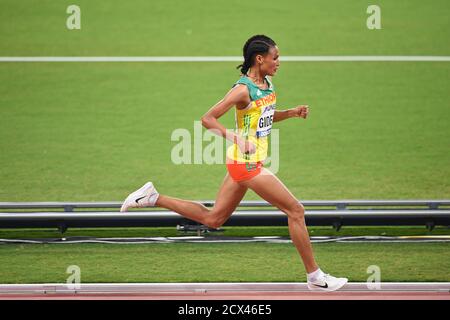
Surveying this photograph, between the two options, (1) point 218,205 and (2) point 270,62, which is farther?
(1) point 218,205

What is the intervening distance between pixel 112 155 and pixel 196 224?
3.39 meters

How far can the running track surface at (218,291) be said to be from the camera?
7.48 metres

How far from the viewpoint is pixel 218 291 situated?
7.64 m

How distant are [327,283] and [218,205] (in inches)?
42.2

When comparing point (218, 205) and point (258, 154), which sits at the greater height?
point (258, 154)

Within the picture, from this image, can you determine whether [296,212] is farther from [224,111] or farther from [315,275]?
[224,111]

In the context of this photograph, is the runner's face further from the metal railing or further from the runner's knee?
the metal railing

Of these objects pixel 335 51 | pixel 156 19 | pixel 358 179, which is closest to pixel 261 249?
pixel 358 179

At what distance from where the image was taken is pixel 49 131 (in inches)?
514

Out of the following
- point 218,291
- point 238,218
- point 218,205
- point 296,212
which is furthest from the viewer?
point 238,218

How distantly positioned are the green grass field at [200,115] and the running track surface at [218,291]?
0.37m

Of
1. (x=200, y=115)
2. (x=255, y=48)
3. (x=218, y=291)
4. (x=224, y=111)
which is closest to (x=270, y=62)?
(x=255, y=48)

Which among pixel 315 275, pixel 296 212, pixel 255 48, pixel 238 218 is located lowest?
pixel 315 275

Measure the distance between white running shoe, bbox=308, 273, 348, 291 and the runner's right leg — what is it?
88 cm
